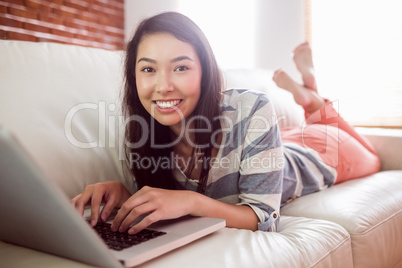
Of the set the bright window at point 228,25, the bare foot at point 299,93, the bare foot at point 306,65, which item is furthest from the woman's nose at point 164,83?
the bright window at point 228,25

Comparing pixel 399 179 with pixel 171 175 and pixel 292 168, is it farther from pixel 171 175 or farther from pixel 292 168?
pixel 171 175

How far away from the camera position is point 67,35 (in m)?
3.26

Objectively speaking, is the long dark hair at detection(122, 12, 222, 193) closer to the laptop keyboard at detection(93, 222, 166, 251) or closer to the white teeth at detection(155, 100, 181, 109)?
the white teeth at detection(155, 100, 181, 109)

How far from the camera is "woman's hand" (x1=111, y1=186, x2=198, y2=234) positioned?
70 centimetres

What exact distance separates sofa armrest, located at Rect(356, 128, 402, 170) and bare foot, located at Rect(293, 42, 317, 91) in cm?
37

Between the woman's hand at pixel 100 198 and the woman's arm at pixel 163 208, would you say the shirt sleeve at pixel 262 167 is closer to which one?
the woman's arm at pixel 163 208

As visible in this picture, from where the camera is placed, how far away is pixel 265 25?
11.7 ft

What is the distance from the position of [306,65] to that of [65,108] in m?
1.27

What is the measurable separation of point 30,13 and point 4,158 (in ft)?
9.60

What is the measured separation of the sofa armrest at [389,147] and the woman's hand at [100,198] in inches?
52.3

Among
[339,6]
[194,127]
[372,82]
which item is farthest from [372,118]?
[194,127]

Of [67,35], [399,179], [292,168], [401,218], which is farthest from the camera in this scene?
[67,35]

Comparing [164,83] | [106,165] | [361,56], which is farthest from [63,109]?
[361,56]

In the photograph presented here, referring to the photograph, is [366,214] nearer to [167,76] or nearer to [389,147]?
[167,76]
